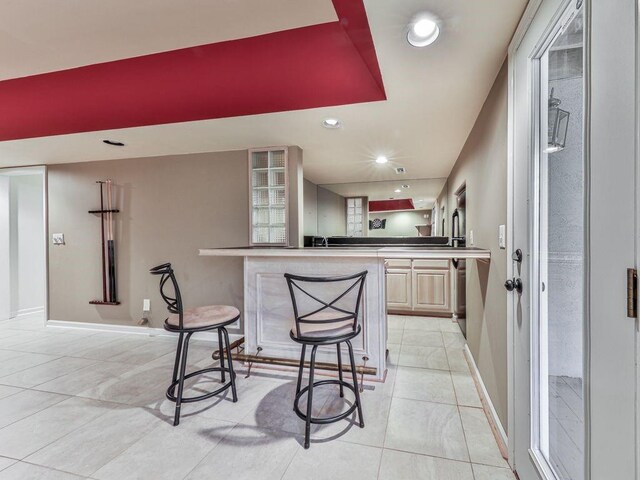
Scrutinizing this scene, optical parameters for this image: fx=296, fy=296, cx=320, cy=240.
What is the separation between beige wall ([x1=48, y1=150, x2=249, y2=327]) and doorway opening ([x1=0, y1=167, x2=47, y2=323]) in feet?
2.24

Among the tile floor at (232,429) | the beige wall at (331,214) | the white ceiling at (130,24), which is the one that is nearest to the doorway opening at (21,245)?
the tile floor at (232,429)

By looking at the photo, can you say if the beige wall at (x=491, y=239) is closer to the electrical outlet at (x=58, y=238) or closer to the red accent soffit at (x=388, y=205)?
the electrical outlet at (x=58, y=238)

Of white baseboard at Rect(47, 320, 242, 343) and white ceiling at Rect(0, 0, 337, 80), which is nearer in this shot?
white ceiling at Rect(0, 0, 337, 80)

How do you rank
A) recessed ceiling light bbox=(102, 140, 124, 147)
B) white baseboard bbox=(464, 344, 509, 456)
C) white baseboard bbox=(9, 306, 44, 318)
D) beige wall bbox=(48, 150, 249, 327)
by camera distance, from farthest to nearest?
white baseboard bbox=(9, 306, 44, 318) < beige wall bbox=(48, 150, 249, 327) < recessed ceiling light bbox=(102, 140, 124, 147) < white baseboard bbox=(464, 344, 509, 456)

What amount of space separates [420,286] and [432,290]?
167 mm

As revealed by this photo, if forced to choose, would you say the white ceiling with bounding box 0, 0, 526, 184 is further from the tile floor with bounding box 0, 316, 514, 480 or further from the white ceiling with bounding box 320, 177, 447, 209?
the tile floor with bounding box 0, 316, 514, 480

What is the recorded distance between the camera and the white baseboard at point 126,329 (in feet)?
11.3

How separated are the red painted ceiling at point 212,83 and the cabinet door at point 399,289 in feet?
9.17

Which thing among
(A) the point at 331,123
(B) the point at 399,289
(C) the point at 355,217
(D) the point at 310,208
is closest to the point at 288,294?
(A) the point at 331,123

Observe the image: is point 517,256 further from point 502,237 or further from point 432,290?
point 432,290

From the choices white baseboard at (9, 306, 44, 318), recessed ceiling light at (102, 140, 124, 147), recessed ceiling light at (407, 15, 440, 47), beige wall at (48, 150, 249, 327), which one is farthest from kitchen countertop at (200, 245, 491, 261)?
white baseboard at (9, 306, 44, 318)

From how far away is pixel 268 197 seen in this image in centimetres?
328

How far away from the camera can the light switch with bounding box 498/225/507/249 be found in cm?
155

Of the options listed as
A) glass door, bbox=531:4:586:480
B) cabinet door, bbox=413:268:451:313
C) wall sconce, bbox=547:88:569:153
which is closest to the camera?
glass door, bbox=531:4:586:480
